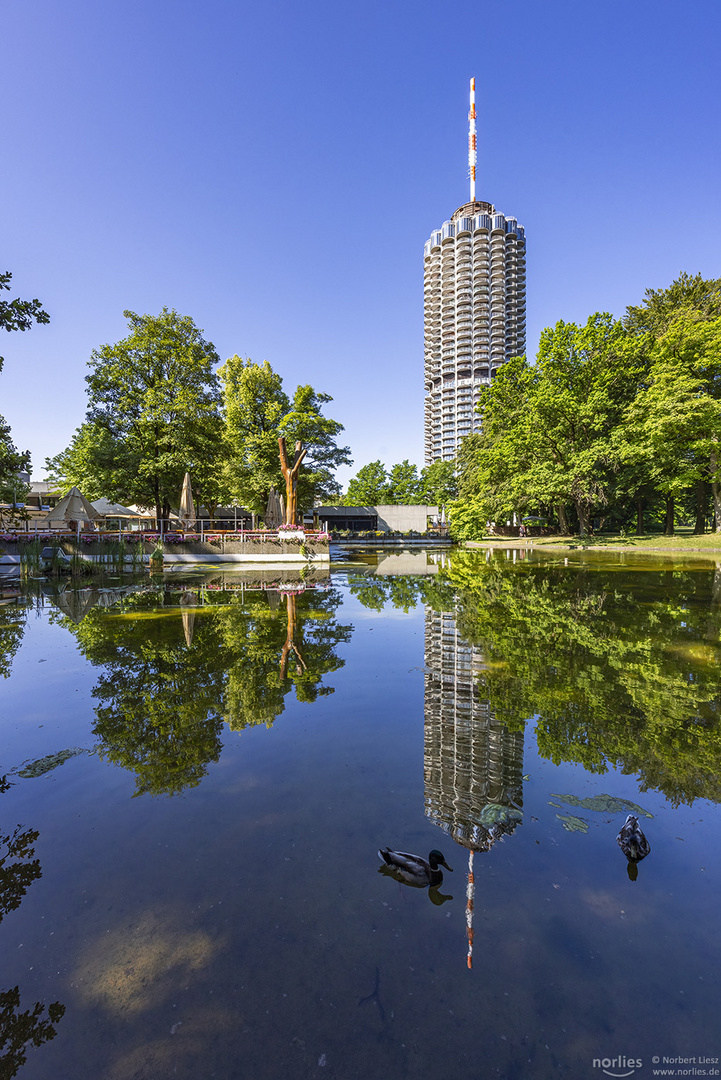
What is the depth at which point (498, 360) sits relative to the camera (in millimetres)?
115938

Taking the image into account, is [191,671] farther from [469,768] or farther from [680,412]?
[680,412]

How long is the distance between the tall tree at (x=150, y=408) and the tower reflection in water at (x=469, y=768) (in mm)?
27315

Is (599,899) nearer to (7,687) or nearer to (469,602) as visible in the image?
(7,687)

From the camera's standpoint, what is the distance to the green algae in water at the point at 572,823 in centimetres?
320

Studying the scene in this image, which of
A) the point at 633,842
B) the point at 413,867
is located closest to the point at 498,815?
the point at 633,842

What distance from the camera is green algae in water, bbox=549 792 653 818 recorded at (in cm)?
346

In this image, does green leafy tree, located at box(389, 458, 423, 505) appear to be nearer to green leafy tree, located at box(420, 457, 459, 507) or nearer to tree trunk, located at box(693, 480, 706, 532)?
green leafy tree, located at box(420, 457, 459, 507)

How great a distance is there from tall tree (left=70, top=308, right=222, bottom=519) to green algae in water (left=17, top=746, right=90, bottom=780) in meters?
26.6

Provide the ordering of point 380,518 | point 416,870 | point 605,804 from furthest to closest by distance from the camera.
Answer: point 380,518
point 605,804
point 416,870

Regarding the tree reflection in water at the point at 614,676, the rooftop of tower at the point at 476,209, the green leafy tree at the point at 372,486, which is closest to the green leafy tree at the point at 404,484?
the green leafy tree at the point at 372,486

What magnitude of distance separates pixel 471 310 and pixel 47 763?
13491cm

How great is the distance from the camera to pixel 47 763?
419 cm

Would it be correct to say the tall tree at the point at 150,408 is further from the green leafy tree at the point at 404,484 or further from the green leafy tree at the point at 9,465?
the green leafy tree at the point at 404,484

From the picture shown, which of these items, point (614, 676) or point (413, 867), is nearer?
point (413, 867)
